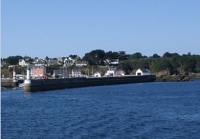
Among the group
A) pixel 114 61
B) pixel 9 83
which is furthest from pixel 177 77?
pixel 9 83

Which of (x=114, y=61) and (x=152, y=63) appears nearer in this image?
(x=152, y=63)

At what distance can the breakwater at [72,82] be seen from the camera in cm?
7169

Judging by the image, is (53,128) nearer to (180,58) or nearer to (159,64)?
(159,64)

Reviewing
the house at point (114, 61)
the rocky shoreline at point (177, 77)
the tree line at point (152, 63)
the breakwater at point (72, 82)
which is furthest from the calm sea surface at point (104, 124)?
the house at point (114, 61)

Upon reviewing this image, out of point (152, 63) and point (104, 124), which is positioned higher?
point (152, 63)

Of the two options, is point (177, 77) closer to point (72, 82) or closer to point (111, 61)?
point (111, 61)

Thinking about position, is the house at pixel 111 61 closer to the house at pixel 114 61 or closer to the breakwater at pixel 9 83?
the house at pixel 114 61

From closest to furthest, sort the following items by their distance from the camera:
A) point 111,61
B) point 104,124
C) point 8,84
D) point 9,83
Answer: point 104,124
point 8,84
point 9,83
point 111,61

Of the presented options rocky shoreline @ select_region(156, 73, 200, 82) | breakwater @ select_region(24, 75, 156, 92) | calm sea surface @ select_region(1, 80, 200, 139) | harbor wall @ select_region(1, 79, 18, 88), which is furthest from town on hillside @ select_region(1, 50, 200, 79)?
calm sea surface @ select_region(1, 80, 200, 139)

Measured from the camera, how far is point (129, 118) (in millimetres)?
30453

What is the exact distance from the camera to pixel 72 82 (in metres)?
87.8

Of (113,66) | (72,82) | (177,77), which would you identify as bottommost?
(72,82)

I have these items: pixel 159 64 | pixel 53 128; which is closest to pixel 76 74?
pixel 159 64

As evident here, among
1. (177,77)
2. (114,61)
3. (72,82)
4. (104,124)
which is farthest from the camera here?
(114,61)
